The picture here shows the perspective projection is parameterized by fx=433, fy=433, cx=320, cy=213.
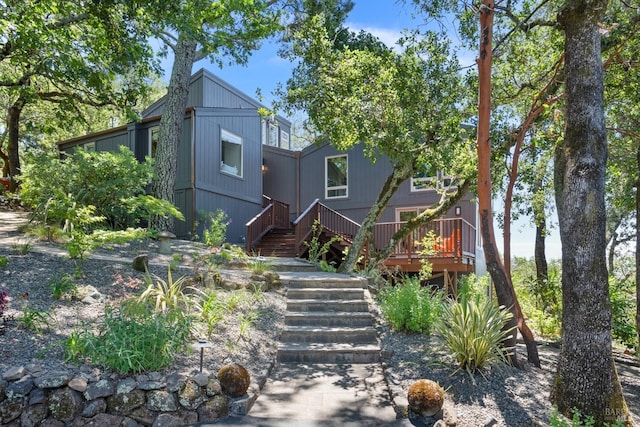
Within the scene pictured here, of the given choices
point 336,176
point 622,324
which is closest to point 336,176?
point 336,176

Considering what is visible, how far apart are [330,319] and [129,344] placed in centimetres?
293

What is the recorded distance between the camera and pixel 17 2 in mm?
6168

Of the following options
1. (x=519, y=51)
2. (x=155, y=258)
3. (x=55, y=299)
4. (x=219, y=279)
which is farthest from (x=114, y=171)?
(x=519, y=51)

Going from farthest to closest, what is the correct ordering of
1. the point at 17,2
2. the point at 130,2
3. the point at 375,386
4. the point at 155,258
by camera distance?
the point at 155,258 < the point at 17,2 < the point at 130,2 < the point at 375,386

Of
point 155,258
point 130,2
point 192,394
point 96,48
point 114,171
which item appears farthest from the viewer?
point 114,171

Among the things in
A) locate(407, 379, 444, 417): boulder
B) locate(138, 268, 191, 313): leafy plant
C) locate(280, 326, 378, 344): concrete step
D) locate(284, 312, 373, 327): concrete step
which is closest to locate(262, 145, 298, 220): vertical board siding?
locate(284, 312, 373, 327): concrete step

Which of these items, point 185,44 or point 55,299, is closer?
point 55,299

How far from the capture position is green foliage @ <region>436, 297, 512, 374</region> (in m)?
4.16

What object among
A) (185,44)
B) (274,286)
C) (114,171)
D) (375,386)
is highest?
(185,44)

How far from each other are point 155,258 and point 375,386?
498cm

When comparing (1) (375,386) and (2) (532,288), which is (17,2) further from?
(2) (532,288)

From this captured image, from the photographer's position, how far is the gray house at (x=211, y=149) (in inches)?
468

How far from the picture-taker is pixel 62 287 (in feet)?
Answer: 15.9

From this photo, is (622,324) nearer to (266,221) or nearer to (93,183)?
(266,221)
